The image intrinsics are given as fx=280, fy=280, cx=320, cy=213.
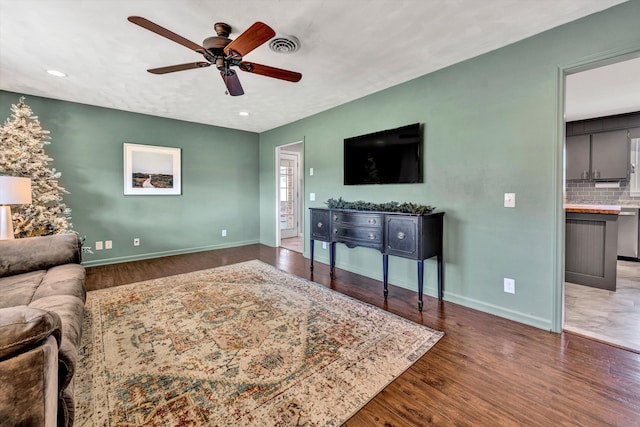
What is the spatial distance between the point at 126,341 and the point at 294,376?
135 cm

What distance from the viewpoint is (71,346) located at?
127 centimetres

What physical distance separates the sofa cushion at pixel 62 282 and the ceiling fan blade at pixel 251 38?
2.02m

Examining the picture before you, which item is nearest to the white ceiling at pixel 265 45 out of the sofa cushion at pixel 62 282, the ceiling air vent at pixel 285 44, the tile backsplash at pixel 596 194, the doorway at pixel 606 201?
the ceiling air vent at pixel 285 44

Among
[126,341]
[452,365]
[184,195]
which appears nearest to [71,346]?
[126,341]

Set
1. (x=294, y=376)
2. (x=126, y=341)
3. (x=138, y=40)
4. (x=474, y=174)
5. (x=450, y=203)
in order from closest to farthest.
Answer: (x=294, y=376), (x=126, y=341), (x=138, y=40), (x=474, y=174), (x=450, y=203)

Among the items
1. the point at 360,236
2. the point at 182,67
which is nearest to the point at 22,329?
the point at 182,67

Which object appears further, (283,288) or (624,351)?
(283,288)

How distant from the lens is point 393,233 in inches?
112

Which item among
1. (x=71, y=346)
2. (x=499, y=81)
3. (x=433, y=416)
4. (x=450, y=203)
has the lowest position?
(x=433, y=416)

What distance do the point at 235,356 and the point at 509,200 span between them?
102 inches

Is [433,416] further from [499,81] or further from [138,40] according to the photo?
[138,40]

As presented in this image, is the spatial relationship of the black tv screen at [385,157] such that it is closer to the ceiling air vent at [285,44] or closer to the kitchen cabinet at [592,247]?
the ceiling air vent at [285,44]

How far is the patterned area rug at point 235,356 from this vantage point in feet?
4.81

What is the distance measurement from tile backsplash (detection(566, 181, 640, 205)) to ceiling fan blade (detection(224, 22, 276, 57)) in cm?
604
